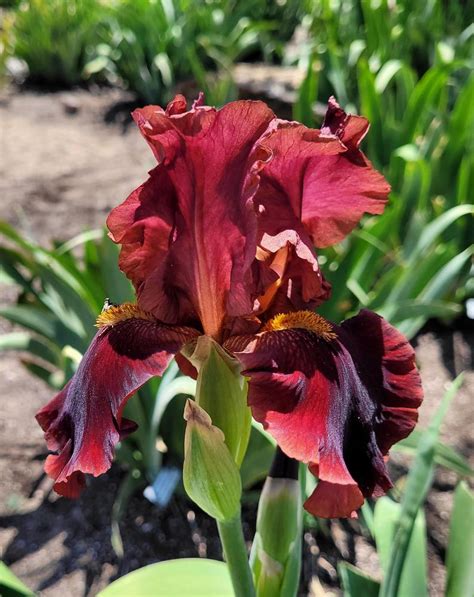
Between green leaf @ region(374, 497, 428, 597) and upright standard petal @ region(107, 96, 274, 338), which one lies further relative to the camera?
green leaf @ region(374, 497, 428, 597)

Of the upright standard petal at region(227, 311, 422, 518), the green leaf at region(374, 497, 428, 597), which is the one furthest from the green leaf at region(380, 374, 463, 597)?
the upright standard petal at region(227, 311, 422, 518)

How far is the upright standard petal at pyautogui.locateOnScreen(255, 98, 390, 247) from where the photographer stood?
2.18ft

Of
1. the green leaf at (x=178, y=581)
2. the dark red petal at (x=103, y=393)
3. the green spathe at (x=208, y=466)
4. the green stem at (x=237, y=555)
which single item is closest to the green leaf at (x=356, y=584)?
the green leaf at (x=178, y=581)

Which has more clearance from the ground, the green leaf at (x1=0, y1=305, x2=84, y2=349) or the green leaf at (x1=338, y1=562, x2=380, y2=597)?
the green leaf at (x1=0, y1=305, x2=84, y2=349)

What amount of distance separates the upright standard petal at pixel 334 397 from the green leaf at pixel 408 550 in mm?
424

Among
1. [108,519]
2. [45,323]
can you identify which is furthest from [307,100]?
[108,519]

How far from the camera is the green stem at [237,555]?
73cm

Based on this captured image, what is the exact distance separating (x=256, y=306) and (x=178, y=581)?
53cm

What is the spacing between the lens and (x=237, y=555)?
74 centimetres

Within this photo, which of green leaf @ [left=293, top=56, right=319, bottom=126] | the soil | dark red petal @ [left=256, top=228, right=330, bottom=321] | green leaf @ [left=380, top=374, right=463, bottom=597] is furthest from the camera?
green leaf @ [left=293, top=56, right=319, bottom=126]

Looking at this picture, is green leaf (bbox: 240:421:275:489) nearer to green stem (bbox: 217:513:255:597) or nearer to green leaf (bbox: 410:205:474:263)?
green stem (bbox: 217:513:255:597)

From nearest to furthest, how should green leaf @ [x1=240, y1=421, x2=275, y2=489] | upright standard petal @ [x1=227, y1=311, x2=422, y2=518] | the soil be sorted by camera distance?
upright standard petal @ [x1=227, y1=311, x2=422, y2=518]
green leaf @ [x1=240, y1=421, x2=275, y2=489]
the soil

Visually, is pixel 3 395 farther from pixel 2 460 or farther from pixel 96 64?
pixel 96 64

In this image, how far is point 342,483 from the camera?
0.57 metres
